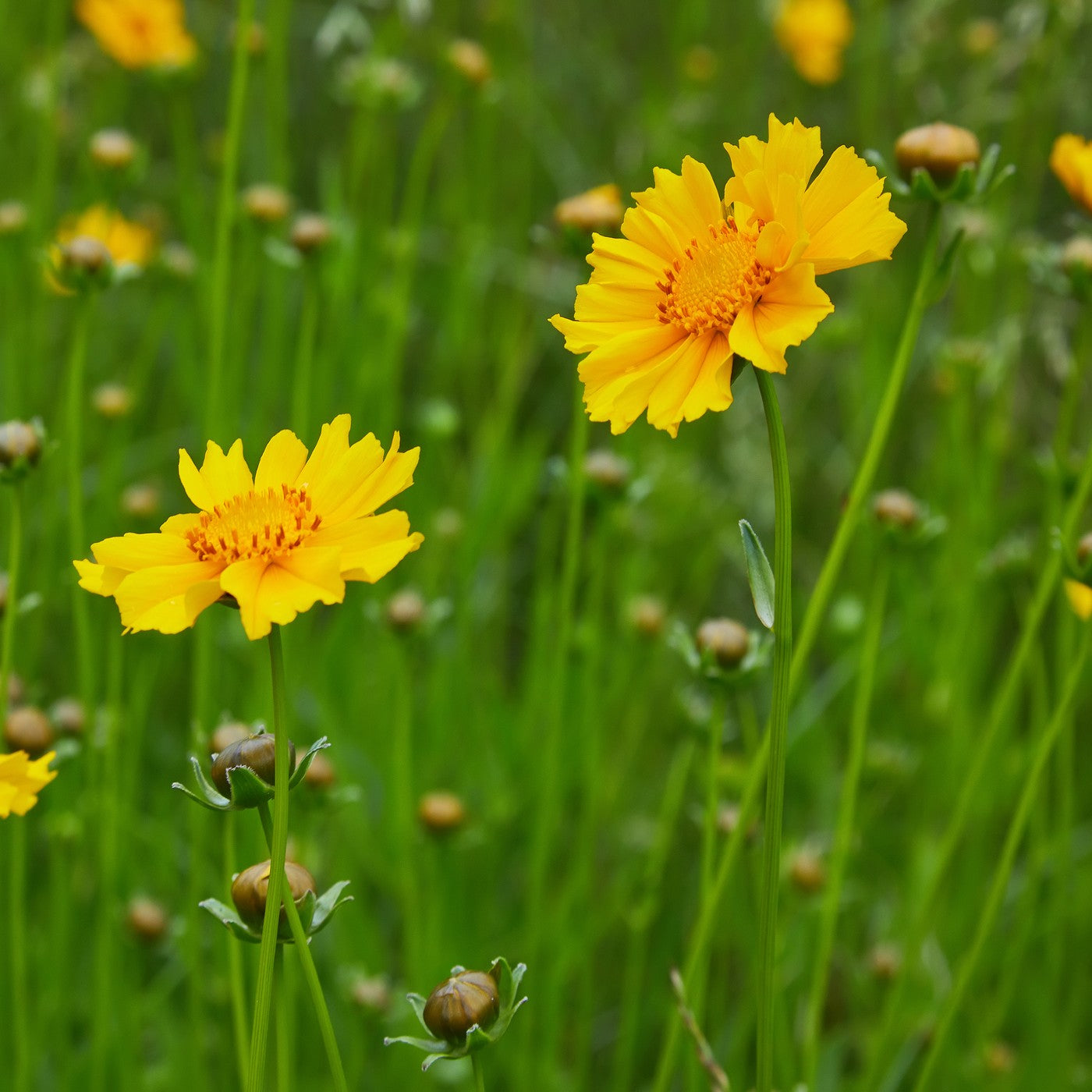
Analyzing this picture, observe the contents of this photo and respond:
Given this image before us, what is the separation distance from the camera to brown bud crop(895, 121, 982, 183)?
647 mm

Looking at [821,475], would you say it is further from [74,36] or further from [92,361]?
[74,36]

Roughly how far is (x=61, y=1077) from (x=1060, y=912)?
2.40 ft

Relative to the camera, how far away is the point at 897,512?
0.87 metres

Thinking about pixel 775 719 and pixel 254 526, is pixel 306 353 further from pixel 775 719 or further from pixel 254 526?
pixel 775 719

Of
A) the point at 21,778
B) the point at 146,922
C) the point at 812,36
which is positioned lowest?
the point at 146,922

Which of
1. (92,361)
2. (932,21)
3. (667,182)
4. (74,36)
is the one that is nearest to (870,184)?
(667,182)

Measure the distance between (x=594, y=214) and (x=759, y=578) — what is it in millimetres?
445

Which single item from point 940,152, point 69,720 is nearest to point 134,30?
point 69,720

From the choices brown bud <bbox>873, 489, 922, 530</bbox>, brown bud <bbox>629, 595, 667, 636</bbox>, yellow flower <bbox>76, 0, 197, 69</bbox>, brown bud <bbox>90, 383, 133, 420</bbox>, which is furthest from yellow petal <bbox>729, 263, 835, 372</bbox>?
yellow flower <bbox>76, 0, 197, 69</bbox>

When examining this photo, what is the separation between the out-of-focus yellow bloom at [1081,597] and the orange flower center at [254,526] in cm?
44

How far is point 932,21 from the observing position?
182cm

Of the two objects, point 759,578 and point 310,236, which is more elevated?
point 310,236

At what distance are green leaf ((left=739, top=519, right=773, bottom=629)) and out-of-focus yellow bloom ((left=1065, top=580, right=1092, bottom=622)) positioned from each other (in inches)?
12.9

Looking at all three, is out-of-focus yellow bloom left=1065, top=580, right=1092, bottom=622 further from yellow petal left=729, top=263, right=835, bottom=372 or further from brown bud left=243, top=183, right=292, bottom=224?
brown bud left=243, top=183, right=292, bottom=224
